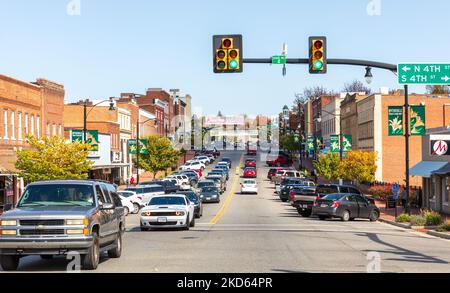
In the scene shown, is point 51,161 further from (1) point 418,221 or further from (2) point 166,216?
(1) point 418,221

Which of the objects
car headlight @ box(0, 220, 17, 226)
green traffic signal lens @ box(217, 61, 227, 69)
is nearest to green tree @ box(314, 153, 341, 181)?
green traffic signal lens @ box(217, 61, 227, 69)

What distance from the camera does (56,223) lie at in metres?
15.9

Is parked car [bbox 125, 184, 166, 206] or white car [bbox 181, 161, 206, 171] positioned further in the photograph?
white car [bbox 181, 161, 206, 171]

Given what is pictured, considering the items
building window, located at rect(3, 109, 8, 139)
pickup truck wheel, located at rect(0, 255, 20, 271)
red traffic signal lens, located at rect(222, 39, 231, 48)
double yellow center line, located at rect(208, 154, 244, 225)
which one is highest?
red traffic signal lens, located at rect(222, 39, 231, 48)

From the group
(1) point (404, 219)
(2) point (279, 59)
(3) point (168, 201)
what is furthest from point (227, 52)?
(1) point (404, 219)

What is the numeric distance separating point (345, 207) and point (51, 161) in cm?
1657

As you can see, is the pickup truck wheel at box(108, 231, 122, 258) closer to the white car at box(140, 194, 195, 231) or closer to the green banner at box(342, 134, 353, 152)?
the white car at box(140, 194, 195, 231)

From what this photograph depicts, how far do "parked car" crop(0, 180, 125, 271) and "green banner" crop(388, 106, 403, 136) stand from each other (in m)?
22.8

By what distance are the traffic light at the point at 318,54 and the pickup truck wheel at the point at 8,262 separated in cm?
1096

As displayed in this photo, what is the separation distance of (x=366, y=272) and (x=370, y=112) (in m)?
65.0

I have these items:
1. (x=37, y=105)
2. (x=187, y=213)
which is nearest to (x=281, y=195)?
(x=37, y=105)

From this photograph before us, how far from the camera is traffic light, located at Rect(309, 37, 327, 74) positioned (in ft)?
75.9

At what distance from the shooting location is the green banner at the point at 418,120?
37369mm

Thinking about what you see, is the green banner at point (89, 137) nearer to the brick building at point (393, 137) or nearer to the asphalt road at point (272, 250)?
the asphalt road at point (272, 250)
